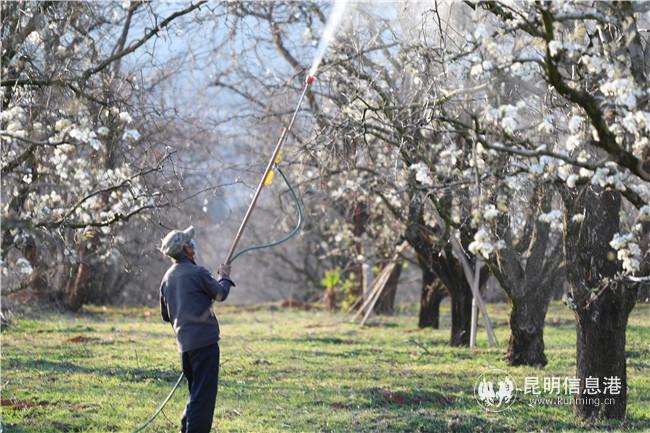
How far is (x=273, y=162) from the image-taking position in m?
8.47

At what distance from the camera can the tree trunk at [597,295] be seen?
341 inches

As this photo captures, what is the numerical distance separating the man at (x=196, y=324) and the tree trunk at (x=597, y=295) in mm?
3313

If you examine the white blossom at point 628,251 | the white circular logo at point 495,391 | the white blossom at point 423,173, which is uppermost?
the white blossom at point 423,173

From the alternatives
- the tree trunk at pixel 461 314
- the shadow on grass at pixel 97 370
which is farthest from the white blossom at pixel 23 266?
the tree trunk at pixel 461 314

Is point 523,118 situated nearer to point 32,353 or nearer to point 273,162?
point 273,162

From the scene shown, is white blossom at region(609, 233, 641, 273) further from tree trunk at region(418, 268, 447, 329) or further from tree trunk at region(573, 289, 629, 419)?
tree trunk at region(418, 268, 447, 329)

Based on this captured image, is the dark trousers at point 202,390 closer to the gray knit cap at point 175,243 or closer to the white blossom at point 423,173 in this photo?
the gray knit cap at point 175,243

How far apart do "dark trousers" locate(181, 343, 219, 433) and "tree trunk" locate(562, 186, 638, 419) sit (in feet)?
11.2

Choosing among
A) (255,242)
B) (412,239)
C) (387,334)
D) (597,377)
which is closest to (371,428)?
(597,377)

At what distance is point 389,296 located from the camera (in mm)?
23688

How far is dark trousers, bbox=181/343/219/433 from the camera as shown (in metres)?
7.32

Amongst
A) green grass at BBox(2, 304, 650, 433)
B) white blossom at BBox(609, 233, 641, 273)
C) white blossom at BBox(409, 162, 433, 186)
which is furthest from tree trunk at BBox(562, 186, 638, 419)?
white blossom at BBox(409, 162, 433, 186)

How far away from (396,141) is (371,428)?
3645 millimetres

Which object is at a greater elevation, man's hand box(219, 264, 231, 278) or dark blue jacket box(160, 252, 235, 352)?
man's hand box(219, 264, 231, 278)
